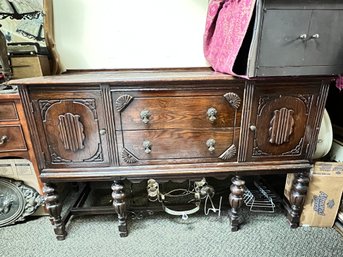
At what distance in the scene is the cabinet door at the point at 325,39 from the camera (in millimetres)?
872

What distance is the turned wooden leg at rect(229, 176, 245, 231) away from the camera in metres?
1.22

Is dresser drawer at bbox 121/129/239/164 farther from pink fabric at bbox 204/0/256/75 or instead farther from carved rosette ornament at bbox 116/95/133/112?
pink fabric at bbox 204/0/256/75

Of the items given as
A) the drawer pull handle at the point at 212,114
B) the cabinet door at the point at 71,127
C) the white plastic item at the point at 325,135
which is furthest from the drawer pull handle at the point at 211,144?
the white plastic item at the point at 325,135

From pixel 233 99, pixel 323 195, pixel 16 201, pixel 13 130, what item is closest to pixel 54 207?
pixel 16 201

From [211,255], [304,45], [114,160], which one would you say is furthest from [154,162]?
[304,45]

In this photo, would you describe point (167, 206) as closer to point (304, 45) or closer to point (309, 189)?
point (309, 189)

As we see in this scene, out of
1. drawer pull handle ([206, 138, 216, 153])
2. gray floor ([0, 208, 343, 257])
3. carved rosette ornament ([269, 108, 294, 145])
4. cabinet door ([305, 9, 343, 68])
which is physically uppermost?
cabinet door ([305, 9, 343, 68])

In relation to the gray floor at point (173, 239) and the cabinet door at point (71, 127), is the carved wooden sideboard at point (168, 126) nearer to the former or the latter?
the cabinet door at point (71, 127)

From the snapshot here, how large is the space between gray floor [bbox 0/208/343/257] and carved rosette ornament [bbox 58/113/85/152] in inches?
21.2

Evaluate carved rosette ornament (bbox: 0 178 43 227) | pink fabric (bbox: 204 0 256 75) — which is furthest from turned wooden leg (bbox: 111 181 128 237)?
pink fabric (bbox: 204 0 256 75)

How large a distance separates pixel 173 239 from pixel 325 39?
1163 mm

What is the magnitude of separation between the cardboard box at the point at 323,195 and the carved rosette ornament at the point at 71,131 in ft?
3.75

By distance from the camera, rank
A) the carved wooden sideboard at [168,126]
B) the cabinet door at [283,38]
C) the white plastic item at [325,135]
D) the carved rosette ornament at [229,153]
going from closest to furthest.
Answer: the cabinet door at [283,38] < the carved wooden sideboard at [168,126] < the carved rosette ornament at [229,153] < the white plastic item at [325,135]

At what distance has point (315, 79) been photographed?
1.03 m
